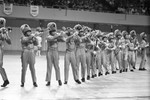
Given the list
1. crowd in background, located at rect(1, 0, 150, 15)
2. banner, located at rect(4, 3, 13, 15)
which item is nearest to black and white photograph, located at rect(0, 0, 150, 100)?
banner, located at rect(4, 3, 13, 15)

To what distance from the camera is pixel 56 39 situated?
26.3 ft

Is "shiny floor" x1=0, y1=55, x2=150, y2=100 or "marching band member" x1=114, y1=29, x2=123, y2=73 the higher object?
"marching band member" x1=114, y1=29, x2=123, y2=73

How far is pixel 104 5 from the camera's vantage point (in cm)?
2627

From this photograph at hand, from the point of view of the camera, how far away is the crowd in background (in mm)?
24797

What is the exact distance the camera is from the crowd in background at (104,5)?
2480 cm

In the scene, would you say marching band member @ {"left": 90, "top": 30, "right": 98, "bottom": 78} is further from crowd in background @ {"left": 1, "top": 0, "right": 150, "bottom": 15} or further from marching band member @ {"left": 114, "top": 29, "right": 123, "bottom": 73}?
crowd in background @ {"left": 1, "top": 0, "right": 150, "bottom": 15}

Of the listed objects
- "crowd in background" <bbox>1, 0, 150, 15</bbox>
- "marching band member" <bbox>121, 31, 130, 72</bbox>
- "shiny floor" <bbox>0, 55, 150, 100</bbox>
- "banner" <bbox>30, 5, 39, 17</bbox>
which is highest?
"crowd in background" <bbox>1, 0, 150, 15</bbox>

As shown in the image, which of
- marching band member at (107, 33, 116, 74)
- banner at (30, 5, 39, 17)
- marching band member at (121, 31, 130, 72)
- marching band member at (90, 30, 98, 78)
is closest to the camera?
marching band member at (90, 30, 98, 78)

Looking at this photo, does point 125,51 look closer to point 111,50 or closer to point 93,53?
point 111,50

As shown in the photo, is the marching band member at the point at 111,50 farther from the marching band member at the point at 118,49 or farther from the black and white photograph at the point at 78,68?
the marching band member at the point at 118,49

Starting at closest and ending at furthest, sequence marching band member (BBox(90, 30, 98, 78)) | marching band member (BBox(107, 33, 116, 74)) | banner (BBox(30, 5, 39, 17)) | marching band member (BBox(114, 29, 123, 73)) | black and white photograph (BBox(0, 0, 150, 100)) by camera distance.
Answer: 1. black and white photograph (BBox(0, 0, 150, 100))
2. marching band member (BBox(90, 30, 98, 78))
3. marching band member (BBox(107, 33, 116, 74))
4. marching band member (BBox(114, 29, 123, 73))
5. banner (BBox(30, 5, 39, 17))

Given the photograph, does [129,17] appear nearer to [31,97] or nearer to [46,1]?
[46,1]

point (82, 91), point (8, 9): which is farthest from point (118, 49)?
point (8, 9)

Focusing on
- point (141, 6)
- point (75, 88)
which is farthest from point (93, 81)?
point (141, 6)
